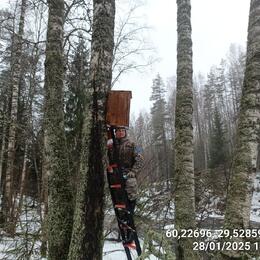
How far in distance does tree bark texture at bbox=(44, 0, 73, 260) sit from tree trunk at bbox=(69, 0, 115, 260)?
47 centimetres

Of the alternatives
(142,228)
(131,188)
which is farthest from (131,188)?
(142,228)

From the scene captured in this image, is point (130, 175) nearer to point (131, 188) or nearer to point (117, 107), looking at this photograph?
point (131, 188)

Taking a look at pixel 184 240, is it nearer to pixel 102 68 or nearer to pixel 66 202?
pixel 66 202

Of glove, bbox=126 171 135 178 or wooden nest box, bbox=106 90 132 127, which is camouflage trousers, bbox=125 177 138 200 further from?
wooden nest box, bbox=106 90 132 127

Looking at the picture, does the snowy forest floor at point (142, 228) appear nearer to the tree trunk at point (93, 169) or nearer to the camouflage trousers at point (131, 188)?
the camouflage trousers at point (131, 188)

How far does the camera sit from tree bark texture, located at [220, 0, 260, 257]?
149 inches

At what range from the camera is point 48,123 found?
166 inches

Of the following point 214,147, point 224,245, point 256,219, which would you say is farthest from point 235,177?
point 214,147

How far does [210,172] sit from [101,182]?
14.8 feet

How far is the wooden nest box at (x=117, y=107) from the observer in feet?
11.4

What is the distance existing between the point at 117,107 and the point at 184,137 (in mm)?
2323

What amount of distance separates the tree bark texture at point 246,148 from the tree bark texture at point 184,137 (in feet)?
3.98

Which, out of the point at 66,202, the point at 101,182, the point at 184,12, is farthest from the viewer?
the point at 184,12

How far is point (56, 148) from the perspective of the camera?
413 centimetres
